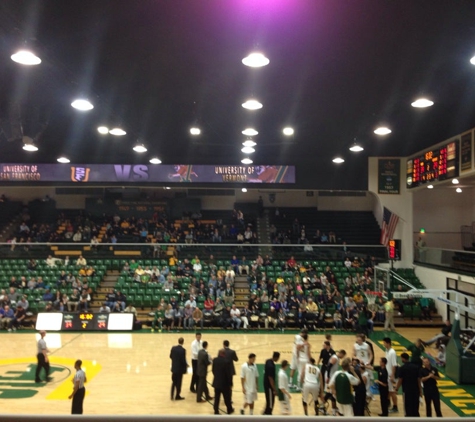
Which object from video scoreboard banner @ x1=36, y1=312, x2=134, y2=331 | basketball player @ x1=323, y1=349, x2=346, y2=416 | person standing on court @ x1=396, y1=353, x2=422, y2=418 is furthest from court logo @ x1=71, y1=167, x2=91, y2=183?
person standing on court @ x1=396, y1=353, x2=422, y2=418

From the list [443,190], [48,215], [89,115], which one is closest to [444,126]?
[89,115]

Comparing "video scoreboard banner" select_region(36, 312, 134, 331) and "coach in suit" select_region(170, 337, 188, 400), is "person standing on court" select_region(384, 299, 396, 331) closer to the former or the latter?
"video scoreboard banner" select_region(36, 312, 134, 331)

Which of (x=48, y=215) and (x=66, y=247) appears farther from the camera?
(x=48, y=215)

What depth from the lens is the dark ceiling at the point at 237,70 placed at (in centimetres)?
668

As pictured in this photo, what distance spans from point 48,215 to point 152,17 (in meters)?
25.4

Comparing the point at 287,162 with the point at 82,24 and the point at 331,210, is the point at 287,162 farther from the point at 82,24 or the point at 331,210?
the point at 82,24

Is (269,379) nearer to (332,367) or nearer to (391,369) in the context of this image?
(332,367)

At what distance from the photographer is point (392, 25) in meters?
7.02

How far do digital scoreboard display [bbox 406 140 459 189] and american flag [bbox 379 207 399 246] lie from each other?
6.20 feet

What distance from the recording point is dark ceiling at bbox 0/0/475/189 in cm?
668

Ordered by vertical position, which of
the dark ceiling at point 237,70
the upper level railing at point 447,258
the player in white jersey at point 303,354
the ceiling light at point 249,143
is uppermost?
the ceiling light at point 249,143

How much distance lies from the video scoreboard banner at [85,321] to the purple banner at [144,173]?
581 cm

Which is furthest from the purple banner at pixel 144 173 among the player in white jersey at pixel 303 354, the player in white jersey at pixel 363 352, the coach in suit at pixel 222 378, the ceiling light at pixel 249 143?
the coach in suit at pixel 222 378

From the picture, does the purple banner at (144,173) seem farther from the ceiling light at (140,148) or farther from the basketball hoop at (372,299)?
the basketball hoop at (372,299)
